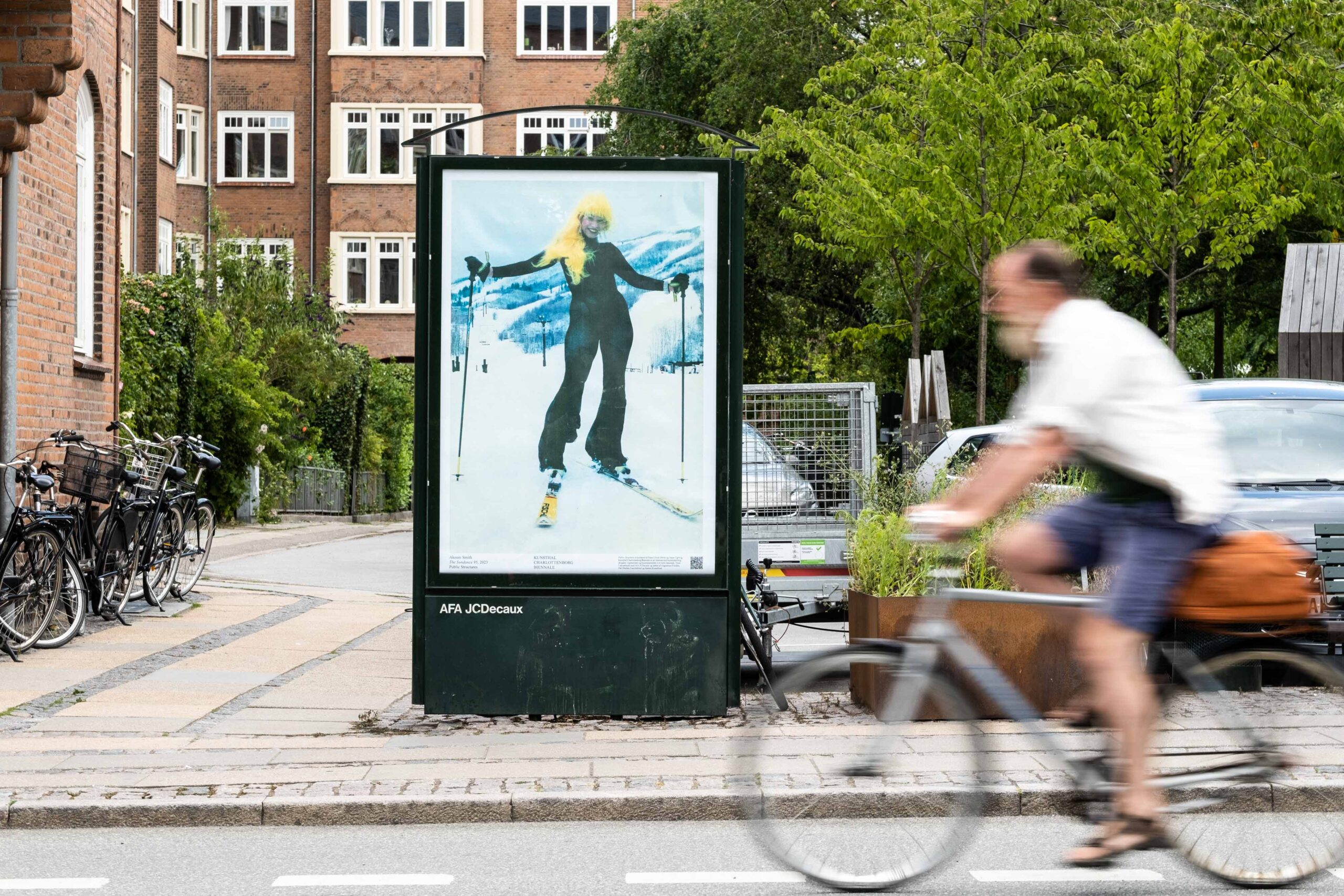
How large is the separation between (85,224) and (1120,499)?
1185 centimetres

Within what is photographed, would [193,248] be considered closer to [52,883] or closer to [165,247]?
[165,247]

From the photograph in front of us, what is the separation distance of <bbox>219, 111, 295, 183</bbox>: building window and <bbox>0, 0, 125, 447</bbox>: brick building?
3188 centimetres

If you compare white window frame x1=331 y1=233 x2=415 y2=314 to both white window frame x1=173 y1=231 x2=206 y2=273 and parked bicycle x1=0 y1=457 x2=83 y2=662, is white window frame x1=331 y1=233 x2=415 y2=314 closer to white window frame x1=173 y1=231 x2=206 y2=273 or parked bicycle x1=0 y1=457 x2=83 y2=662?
white window frame x1=173 y1=231 x2=206 y2=273

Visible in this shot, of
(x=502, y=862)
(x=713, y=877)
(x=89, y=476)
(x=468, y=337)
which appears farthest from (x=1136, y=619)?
(x=89, y=476)

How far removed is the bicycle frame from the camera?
16.2ft

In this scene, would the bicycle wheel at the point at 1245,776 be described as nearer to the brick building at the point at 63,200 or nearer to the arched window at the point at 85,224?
the brick building at the point at 63,200

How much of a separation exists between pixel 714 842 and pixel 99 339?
1049 centimetres

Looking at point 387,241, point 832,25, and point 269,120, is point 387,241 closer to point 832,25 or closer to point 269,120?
Answer: point 269,120

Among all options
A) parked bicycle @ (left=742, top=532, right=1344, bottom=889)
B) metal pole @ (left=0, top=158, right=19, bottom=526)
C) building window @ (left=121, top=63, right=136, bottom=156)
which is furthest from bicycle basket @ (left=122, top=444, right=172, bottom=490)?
building window @ (left=121, top=63, right=136, bottom=156)

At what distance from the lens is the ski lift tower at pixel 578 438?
7906 millimetres

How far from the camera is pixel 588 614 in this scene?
26.1ft

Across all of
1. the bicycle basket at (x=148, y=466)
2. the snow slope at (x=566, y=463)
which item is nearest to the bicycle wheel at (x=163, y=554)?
the bicycle basket at (x=148, y=466)

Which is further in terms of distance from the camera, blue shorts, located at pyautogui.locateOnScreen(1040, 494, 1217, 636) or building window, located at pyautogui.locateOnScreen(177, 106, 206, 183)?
building window, located at pyautogui.locateOnScreen(177, 106, 206, 183)

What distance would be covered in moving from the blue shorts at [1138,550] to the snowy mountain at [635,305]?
334 centimetres
